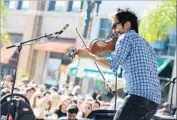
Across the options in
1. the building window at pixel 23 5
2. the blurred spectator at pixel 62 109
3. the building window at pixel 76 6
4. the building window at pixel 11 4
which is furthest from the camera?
the building window at pixel 11 4

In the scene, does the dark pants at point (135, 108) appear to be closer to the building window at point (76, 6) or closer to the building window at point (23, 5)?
the building window at point (76, 6)

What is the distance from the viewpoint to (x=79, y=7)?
23.5 m

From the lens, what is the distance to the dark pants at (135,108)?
157 inches

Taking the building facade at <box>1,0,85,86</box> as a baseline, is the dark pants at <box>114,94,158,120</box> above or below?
below

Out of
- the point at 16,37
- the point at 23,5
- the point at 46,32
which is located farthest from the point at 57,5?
the point at 16,37

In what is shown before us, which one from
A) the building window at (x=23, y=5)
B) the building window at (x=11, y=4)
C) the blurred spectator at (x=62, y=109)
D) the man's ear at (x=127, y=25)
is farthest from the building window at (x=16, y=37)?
the man's ear at (x=127, y=25)

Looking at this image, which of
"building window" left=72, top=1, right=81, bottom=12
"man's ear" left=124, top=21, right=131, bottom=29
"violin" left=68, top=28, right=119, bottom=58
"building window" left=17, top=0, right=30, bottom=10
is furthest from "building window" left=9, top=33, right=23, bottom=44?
"man's ear" left=124, top=21, right=131, bottom=29

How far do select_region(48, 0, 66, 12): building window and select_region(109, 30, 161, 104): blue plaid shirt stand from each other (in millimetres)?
20716

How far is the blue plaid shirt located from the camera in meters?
3.99

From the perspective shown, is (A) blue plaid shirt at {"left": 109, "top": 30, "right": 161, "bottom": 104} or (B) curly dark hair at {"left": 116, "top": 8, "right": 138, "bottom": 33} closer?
(A) blue plaid shirt at {"left": 109, "top": 30, "right": 161, "bottom": 104}

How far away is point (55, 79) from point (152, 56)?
19376 millimetres

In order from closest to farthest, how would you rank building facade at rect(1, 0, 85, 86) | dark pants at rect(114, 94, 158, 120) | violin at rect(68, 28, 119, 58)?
dark pants at rect(114, 94, 158, 120) → violin at rect(68, 28, 119, 58) → building facade at rect(1, 0, 85, 86)

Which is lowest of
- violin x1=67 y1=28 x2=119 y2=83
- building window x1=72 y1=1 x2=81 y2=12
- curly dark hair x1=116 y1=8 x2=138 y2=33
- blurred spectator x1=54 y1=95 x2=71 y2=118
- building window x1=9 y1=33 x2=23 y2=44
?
blurred spectator x1=54 y1=95 x2=71 y2=118

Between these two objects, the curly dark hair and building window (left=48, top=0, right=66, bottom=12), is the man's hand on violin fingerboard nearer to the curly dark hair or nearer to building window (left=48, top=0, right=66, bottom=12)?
the curly dark hair
